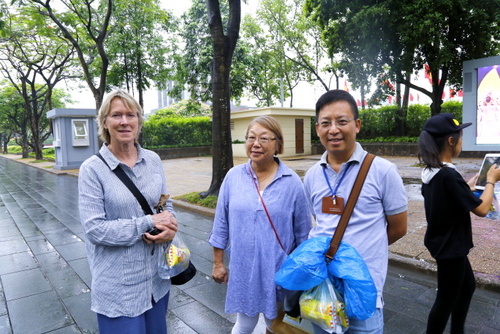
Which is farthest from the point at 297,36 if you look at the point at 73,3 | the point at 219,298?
the point at 219,298

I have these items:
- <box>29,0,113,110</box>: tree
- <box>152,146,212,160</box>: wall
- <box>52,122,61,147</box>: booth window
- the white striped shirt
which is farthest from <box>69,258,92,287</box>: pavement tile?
<box>152,146,212,160</box>: wall

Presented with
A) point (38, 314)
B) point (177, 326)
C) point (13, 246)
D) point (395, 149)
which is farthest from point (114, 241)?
point (395, 149)

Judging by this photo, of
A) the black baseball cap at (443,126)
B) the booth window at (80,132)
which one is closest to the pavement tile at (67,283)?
the black baseball cap at (443,126)

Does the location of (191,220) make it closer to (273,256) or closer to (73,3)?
(273,256)

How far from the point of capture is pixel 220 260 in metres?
2.14

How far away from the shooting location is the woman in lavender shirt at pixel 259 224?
6.24 feet

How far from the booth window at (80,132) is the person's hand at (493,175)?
67.7 ft

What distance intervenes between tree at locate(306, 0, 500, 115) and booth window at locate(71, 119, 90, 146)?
1429 cm

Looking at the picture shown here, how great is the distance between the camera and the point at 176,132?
82.4 ft

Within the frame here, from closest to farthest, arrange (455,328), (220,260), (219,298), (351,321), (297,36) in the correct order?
1. (351,321)
2. (220,260)
3. (455,328)
4. (219,298)
5. (297,36)

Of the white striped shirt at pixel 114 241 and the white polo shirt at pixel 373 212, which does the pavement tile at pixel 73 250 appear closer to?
the white striped shirt at pixel 114 241

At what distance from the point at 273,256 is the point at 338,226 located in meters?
0.45

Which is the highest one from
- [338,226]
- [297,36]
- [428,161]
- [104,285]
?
[297,36]

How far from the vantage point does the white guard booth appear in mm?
19031
